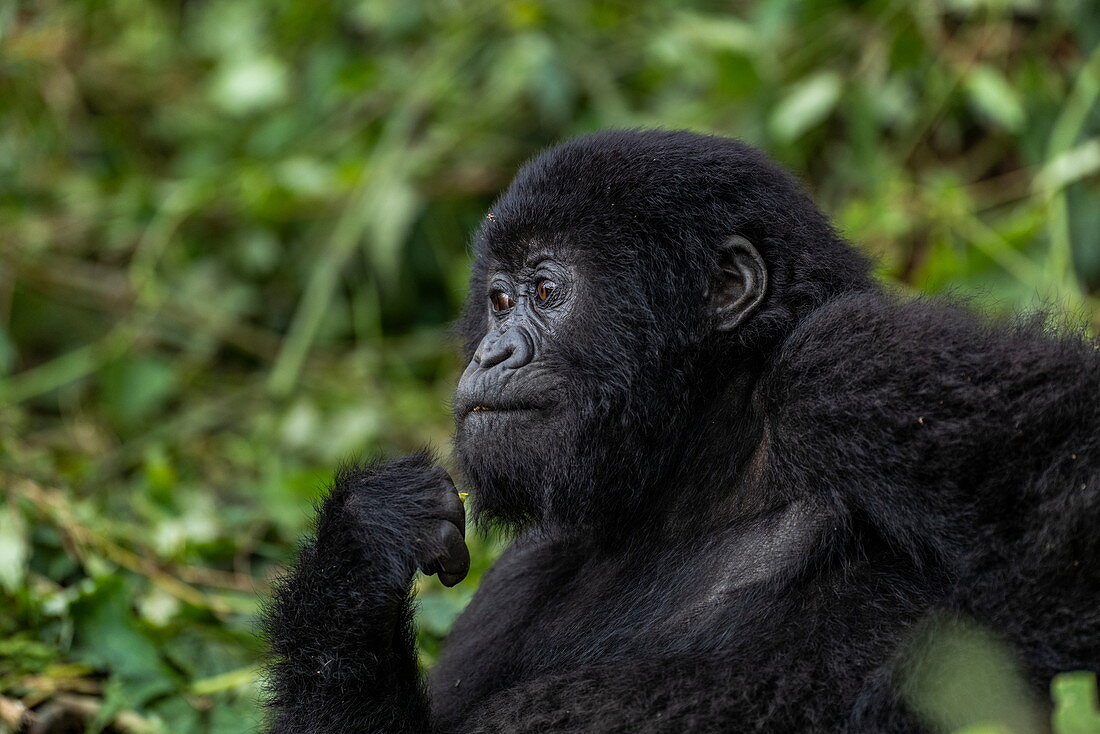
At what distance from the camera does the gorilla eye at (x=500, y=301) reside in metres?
3.11

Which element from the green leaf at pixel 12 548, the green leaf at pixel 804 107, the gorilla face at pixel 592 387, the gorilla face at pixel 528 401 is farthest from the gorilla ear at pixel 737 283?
the green leaf at pixel 804 107

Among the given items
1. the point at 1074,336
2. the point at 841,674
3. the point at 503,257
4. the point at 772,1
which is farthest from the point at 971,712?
the point at 772,1

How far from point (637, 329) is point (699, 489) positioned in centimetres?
43

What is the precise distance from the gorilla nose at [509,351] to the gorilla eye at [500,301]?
13cm

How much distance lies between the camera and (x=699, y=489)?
283cm

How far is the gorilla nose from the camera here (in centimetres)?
296

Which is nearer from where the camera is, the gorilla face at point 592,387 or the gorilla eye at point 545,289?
the gorilla face at point 592,387

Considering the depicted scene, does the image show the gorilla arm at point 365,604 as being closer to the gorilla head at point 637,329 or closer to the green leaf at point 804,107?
the gorilla head at point 637,329

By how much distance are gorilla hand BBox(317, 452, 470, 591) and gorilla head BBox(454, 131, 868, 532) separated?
0.67 ft

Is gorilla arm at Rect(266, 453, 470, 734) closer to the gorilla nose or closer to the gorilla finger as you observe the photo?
the gorilla finger

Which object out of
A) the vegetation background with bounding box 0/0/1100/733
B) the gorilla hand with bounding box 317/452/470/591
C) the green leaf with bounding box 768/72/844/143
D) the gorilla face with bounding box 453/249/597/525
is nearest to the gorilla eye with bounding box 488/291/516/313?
the gorilla face with bounding box 453/249/597/525

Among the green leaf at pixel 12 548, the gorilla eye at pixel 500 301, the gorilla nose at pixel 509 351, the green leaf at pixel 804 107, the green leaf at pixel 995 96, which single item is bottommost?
the gorilla nose at pixel 509 351

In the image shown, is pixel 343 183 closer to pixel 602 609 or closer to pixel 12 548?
pixel 12 548

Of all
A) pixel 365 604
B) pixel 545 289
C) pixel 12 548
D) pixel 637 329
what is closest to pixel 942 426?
pixel 637 329
